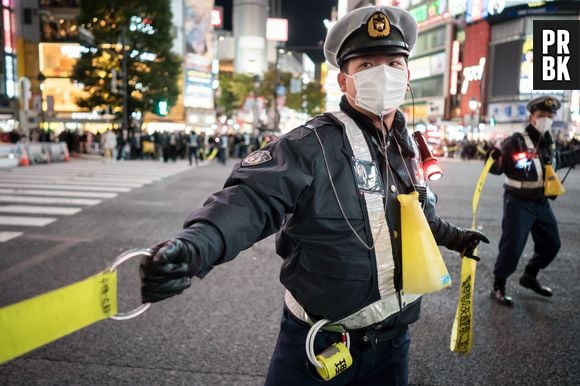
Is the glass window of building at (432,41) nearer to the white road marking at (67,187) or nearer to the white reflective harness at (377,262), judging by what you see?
the white road marking at (67,187)

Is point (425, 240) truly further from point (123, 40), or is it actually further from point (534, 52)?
point (123, 40)

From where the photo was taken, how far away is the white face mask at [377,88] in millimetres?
1839

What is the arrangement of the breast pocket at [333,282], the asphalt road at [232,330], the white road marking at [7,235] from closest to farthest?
the breast pocket at [333,282]
the asphalt road at [232,330]
the white road marking at [7,235]

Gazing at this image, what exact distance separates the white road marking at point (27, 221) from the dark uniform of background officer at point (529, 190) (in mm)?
7258

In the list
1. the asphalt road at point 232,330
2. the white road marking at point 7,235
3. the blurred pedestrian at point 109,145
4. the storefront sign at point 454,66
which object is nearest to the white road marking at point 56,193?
the white road marking at point 7,235

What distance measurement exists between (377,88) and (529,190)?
319 cm

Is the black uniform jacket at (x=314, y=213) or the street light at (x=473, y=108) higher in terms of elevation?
the street light at (x=473, y=108)

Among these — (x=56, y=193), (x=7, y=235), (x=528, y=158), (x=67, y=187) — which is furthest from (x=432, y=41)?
(x=528, y=158)

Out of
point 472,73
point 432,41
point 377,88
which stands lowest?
point 377,88

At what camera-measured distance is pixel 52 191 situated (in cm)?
1215

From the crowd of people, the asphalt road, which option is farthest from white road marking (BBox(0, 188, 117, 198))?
the crowd of people

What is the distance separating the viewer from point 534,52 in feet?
9.28

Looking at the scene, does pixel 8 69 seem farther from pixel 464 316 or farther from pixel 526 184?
pixel 464 316

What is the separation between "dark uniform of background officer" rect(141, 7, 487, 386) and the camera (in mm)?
1575
